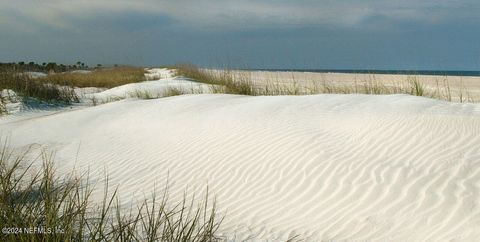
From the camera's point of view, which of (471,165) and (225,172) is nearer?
(471,165)

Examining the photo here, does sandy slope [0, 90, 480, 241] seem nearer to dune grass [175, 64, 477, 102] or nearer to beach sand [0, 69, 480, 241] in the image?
beach sand [0, 69, 480, 241]

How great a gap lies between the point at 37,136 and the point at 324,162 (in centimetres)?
525

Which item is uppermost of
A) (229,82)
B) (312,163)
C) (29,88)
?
(29,88)

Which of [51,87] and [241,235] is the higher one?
[51,87]

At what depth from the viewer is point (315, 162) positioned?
4820 mm

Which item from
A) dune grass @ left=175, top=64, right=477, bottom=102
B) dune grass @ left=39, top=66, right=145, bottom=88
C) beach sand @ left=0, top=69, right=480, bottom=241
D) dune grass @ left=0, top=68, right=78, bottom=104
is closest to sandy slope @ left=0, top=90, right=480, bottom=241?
beach sand @ left=0, top=69, right=480, bottom=241

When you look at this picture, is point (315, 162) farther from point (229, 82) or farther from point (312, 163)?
point (229, 82)

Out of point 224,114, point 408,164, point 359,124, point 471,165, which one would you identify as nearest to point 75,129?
point 224,114

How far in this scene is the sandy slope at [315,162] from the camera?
3748 millimetres

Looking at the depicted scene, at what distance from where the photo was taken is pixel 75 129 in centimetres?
820

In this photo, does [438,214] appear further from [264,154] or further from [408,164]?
[264,154]

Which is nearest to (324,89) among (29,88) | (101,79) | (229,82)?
(229,82)

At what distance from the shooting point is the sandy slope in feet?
12.3

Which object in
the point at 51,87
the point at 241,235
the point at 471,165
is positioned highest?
the point at 51,87
